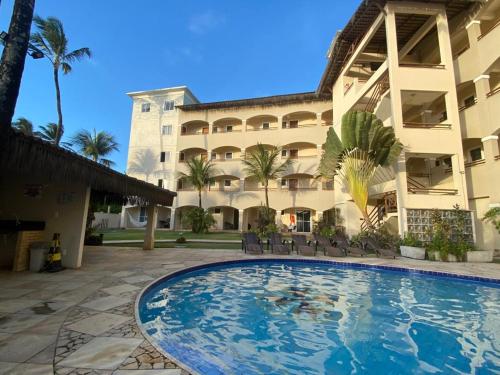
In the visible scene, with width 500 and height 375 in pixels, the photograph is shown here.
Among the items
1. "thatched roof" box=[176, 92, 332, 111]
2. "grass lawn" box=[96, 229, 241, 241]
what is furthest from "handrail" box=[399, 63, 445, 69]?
"grass lawn" box=[96, 229, 241, 241]

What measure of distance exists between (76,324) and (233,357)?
2.11 meters

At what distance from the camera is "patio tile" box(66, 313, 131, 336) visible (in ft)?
10.6

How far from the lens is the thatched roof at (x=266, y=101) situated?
78.0ft

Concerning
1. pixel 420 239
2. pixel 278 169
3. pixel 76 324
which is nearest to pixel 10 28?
pixel 76 324

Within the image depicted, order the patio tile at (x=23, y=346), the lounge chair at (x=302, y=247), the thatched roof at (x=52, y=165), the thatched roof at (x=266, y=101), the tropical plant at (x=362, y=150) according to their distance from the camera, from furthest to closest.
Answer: the thatched roof at (x=266, y=101)
the tropical plant at (x=362, y=150)
the lounge chair at (x=302, y=247)
the thatched roof at (x=52, y=165)
the patio tile at (x=23, y=346)

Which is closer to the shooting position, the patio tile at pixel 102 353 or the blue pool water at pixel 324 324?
the patio tile at pixel 102 353

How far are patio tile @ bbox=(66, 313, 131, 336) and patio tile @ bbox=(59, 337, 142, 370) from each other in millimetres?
289

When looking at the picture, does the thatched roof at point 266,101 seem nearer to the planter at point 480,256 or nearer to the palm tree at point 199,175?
the palm tree at point 199,175

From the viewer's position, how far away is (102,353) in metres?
2.65

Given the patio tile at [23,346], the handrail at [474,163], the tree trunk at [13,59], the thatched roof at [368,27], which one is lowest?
the patio tile at [23,346]

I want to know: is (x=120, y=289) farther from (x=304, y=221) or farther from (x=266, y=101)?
(x=266, y=101)

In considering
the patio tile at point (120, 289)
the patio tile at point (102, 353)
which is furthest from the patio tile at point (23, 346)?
the patio tile at point (120, 289)

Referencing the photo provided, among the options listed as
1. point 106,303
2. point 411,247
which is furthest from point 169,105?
point 106,303

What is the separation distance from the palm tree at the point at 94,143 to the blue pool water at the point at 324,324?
90.5ft
